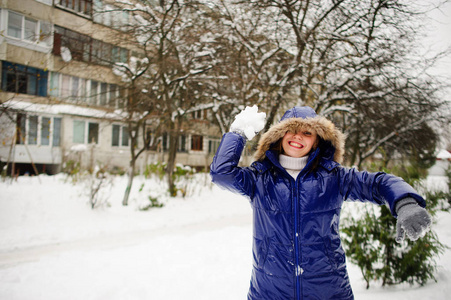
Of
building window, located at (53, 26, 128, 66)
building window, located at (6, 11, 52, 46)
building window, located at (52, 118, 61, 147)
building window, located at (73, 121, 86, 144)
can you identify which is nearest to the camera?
building window, located at (6, 11, 52, 46)

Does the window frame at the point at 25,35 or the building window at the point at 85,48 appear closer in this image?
the window frame at the point at 25,35

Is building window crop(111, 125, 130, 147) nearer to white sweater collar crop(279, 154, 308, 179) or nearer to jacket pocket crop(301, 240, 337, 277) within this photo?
white sweater collar crop(279, 154, 308, 179)

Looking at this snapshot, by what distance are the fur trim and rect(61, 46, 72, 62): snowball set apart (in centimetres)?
619

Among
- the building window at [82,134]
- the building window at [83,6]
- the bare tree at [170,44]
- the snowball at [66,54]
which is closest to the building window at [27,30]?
the snowball at [66,54]

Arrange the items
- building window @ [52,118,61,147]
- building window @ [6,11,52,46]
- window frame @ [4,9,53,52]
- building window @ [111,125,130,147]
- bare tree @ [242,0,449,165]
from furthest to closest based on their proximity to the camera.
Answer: building window @ [111,125,130,147] < building window @ [52,118,61,147] < bare tree @ [242,0,449,165] < building window @ [6,11,52,46] < window frame @ [4,9,53,52]

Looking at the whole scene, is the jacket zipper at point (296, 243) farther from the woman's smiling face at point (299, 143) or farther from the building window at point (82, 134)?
the building window at point (82, 134)

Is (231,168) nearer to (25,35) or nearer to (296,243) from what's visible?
(296,243)

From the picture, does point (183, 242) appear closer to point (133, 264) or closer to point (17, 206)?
point (133, 264)

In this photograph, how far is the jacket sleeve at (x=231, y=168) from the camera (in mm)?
1703

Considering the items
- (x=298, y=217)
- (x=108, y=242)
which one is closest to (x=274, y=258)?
(x=298, y=217)

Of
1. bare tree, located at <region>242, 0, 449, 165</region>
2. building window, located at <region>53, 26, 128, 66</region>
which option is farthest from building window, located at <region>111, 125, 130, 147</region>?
bare tree, located at <region>242, 0, 449, 165</region>

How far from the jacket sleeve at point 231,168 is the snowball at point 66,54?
6178mm

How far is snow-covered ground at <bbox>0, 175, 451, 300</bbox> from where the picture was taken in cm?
332

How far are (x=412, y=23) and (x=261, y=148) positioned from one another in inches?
275
